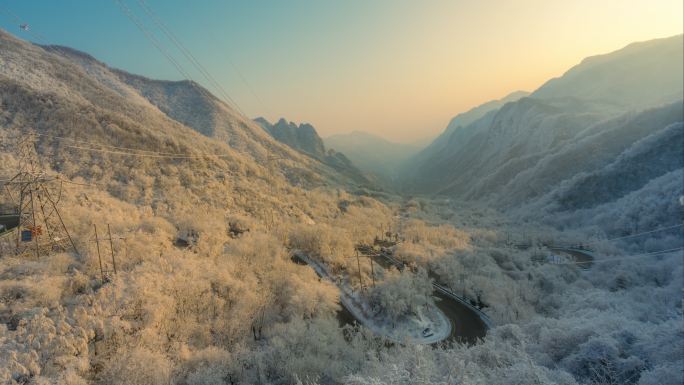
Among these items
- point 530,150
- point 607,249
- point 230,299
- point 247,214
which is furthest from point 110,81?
point 530,150

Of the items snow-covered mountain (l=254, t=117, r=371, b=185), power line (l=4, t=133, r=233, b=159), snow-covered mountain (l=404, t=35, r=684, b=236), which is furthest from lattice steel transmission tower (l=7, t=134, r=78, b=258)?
snow-covered mountain (l=254, t=117, r=371, b=185)

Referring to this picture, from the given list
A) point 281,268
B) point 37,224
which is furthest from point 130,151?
point 281,268

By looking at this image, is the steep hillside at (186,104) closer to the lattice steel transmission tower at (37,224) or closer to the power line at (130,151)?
the power line at (130,151)

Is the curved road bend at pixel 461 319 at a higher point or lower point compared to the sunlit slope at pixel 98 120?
lower

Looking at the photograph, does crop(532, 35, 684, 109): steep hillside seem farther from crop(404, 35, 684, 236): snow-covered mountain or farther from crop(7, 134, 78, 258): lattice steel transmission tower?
crop(7, 134, 78, 258): lattice steel transmission tower

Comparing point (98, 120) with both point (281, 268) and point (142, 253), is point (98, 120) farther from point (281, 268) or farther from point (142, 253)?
point (281, 268)

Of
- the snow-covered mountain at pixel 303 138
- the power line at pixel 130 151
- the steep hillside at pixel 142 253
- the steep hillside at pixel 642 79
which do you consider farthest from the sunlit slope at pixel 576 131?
the power line at pixel 130 151
